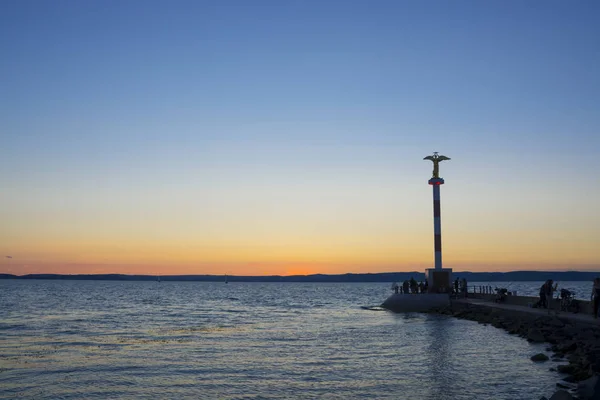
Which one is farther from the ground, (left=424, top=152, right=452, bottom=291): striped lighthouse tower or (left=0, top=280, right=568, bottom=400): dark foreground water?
(left=424, top=152, right=452, bottom=291): striped lighthouse tower

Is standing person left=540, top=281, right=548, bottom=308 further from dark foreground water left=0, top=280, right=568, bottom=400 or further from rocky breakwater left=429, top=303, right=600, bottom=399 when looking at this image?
dark foreground water left=0, top=280, right=568, bottom=400

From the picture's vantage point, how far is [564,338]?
26.0m

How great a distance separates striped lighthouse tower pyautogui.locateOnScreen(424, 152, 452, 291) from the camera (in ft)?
177

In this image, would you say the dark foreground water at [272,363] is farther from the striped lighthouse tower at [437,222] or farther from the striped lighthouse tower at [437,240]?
the striped lighthouse tower at [437,222]

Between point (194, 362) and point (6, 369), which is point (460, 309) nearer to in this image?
point (194, 362)

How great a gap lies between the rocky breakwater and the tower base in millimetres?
9144

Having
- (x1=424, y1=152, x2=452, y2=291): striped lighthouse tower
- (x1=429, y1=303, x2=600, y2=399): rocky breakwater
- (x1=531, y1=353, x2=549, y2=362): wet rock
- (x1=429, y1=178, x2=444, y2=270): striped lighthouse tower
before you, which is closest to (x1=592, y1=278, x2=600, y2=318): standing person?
(x1=429, y1=303, x2=600, y2=399): rocky breakwater

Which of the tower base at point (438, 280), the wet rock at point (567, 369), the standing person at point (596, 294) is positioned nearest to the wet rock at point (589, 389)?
the wet rock at point (567, 369)

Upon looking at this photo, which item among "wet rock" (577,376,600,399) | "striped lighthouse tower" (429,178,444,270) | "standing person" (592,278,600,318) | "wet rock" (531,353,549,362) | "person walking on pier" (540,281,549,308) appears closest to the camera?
"wet rock" (577,376,600,399)

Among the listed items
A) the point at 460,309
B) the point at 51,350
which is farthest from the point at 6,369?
the point at 460,309

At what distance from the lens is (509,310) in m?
37.7

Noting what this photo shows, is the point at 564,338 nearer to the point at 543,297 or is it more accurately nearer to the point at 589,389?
the point at 543,297

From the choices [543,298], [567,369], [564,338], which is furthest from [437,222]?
[567,369]

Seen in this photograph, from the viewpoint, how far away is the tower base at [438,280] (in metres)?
53.6
